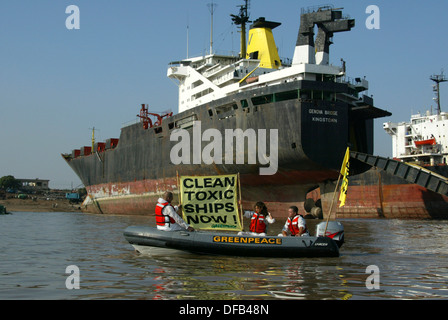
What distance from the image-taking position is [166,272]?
34.0 feet

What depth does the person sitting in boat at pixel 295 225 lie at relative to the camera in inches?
512

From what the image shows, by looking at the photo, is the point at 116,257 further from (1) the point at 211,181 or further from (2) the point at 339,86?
(2) the point at 339,86

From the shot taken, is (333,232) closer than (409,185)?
Yes

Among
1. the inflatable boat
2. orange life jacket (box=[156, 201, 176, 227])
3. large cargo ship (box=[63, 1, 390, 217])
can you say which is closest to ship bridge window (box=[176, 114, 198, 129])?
large cargo ship (box=[63, 1, 390, 217])

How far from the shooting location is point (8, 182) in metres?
117

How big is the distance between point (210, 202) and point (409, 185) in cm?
2580

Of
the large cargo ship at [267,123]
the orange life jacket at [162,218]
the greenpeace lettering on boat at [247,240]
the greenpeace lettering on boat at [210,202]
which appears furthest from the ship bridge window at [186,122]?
the greenpeace lettering on boat at [247,240]

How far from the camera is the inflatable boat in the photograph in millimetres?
12398

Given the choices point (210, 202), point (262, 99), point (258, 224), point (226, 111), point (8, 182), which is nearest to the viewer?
point (258, 224)

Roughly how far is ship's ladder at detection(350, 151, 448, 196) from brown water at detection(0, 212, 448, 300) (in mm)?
11736

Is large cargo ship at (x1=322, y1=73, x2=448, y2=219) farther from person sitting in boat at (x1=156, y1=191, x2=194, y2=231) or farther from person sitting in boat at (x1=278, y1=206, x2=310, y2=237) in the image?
person sitting in boat at (x1=156, y1=191, x2=194, y2=231)
